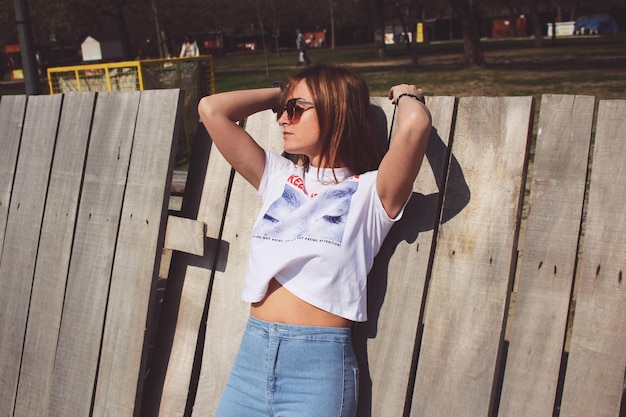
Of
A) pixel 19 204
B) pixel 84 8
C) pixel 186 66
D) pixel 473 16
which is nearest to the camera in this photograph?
pixel 19 204

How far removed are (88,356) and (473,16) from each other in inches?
823

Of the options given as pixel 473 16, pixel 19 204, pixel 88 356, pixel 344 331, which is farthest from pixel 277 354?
pixel 473 16

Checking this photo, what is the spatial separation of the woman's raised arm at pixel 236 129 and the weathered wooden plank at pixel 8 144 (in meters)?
1.25

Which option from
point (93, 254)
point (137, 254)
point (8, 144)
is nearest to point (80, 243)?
point (93, 254)

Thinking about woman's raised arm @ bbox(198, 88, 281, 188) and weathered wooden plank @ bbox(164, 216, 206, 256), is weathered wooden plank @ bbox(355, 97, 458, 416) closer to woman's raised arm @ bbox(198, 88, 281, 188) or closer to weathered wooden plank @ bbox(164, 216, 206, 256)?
woman's raised arm @ bbox(198, 88, 281, 188)

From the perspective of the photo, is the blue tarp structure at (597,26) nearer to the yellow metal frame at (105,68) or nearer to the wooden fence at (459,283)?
the yellow metal frame at (105,68)

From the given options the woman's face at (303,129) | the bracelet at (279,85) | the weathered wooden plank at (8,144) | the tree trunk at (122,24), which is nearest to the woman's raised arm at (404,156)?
the woman's face at (303,129)

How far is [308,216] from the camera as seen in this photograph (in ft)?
7.34

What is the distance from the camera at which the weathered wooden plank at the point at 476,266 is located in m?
2.15

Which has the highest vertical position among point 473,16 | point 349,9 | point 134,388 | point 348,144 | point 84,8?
point 349,9

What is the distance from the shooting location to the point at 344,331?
7.25 ft

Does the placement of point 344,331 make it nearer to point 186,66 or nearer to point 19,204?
point 19,204

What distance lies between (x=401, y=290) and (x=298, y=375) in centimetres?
48

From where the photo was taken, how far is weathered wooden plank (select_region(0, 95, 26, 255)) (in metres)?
3.26
